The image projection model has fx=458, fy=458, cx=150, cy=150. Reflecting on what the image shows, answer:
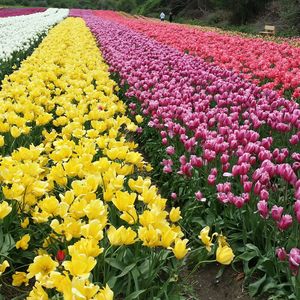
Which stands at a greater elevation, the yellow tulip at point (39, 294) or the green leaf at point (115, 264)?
the yellow tulip at point (39, 294)

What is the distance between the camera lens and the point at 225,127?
3.83m

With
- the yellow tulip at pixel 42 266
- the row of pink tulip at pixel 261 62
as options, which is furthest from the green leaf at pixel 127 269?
the row of pink tulip at pixel 261 62

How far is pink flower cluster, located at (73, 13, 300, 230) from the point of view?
114 inches

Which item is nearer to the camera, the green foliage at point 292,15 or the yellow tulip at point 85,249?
the yellow tulip at point 85,249

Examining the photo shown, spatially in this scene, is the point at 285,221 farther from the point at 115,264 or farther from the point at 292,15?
the point at 292,15

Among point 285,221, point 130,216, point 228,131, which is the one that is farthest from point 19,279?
point 228,131

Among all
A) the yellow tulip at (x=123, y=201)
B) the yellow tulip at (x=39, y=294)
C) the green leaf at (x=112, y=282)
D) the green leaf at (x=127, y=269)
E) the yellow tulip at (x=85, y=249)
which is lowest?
the green leaf at (x=112, y=282)

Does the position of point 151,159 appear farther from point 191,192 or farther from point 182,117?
point 191,192

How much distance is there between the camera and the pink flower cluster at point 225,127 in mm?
2908

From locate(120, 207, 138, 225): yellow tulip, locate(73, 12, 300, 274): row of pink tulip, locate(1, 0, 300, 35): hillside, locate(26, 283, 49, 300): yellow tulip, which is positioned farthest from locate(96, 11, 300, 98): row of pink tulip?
locate(1, 0, 300, 35): hillside

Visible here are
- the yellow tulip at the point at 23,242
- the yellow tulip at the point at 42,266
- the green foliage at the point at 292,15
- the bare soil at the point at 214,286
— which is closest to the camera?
the yellow tulip at the point at 42,266

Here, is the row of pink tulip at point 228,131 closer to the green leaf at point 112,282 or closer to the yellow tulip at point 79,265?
the green leaf at point 112,282

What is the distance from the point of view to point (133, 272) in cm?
232

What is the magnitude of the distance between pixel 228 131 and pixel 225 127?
0.05 meters
